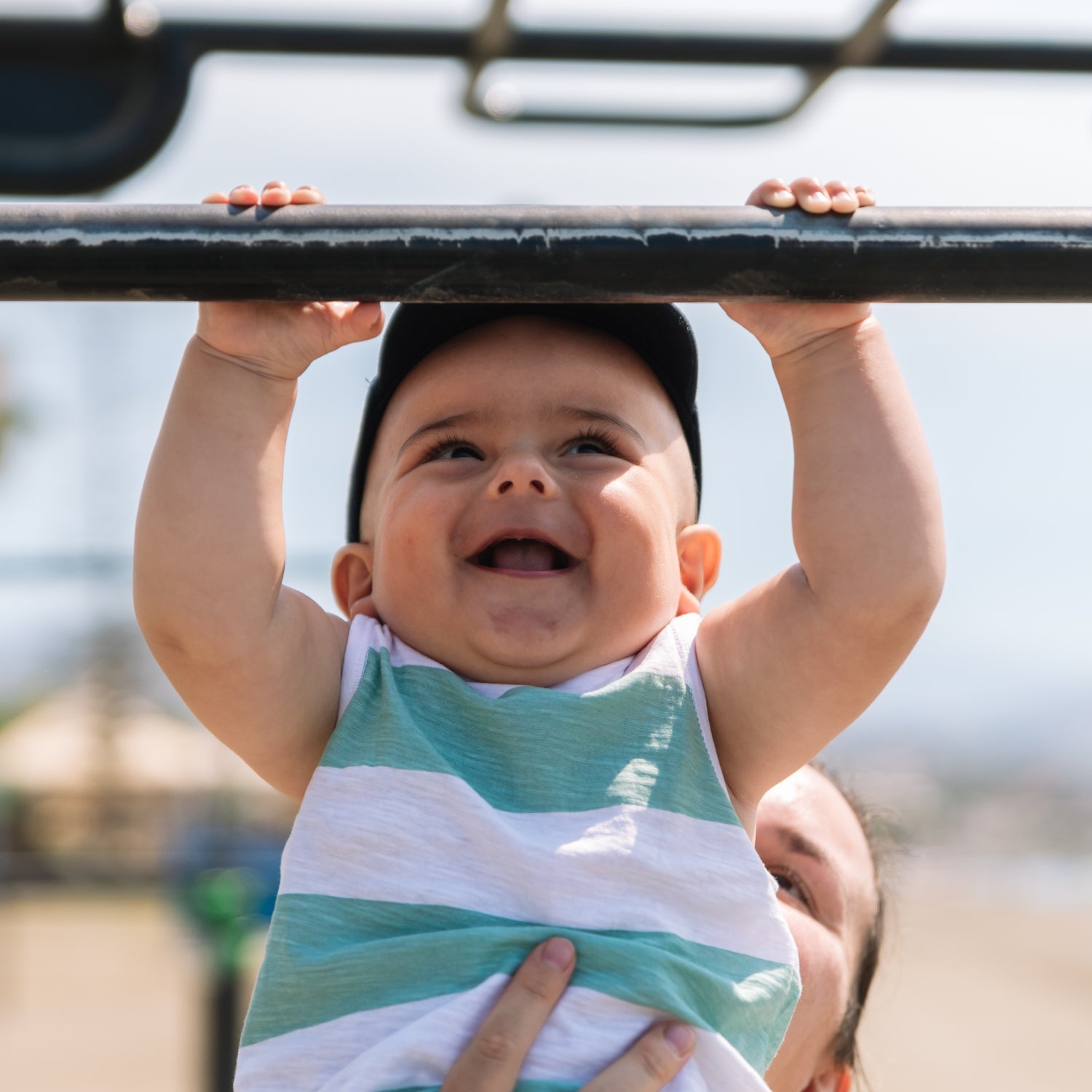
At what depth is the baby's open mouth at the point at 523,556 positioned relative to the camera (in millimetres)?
1315

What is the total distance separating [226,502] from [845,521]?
51 centimetres

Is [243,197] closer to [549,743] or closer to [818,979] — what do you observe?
[549,743]

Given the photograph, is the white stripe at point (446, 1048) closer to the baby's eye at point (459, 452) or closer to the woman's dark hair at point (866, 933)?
the baby's eye at point (459, 452)

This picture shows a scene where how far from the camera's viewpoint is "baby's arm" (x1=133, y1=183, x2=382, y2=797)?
1.15m

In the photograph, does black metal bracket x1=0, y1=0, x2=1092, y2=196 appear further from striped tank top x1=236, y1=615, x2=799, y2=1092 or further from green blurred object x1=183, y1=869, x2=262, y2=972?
green blurred object x1=183, y1=869, x2=262, y2=972

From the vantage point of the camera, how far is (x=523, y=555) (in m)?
1.32

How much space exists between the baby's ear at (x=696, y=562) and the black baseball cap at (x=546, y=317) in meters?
0.08

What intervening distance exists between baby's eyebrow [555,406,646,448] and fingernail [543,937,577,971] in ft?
1.55

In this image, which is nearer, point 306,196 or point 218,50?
point 306,196

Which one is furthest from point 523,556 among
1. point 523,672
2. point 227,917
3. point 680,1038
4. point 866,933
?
point 227,917

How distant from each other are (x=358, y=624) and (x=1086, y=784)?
176 feet

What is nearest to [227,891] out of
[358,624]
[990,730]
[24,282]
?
[358,624]

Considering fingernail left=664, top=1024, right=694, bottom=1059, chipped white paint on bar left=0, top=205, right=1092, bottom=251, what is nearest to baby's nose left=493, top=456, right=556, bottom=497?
chipped white paint on bar left=0, top=205, right=1092, bottom=251

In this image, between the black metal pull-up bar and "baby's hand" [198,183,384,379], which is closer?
the black metal pull-up bar
